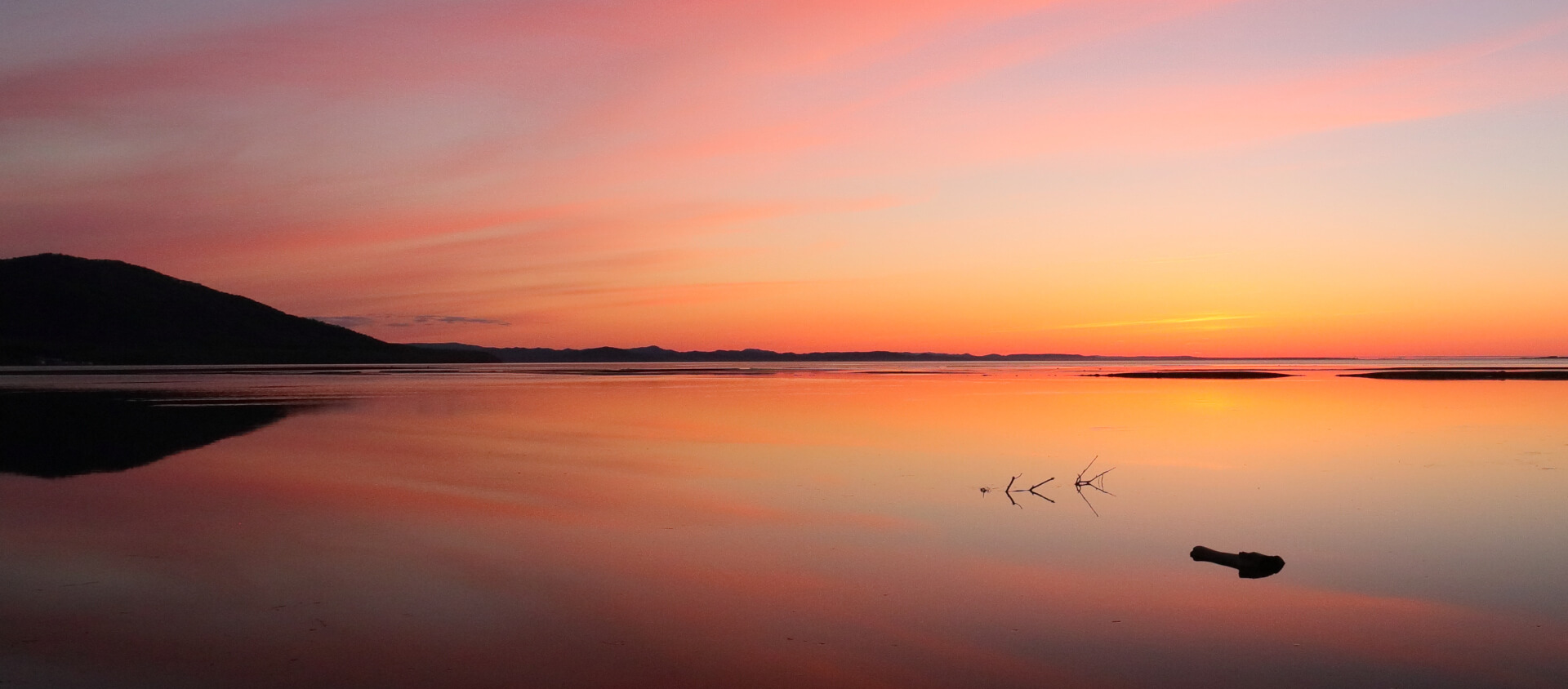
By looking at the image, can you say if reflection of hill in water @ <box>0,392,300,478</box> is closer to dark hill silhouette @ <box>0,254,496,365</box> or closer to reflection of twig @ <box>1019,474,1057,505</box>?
reflection of twig @ <box>1019,474,1057,505</box>

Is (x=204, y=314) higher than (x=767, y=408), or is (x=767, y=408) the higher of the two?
(x=204, y=314)

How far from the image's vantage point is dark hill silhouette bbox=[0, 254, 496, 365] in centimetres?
14712

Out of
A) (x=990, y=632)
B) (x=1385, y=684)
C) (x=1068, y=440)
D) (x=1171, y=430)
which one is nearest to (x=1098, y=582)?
(x=990, y=632)

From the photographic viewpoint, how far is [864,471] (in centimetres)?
1869

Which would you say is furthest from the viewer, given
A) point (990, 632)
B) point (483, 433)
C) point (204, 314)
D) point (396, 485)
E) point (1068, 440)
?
point (204, 314)

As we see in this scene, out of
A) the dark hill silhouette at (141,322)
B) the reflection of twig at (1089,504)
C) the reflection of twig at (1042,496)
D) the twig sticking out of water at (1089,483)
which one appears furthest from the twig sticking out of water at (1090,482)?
the dark hill silhouette at (141,322)

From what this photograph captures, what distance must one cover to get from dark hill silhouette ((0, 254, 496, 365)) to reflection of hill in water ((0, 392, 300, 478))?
106m

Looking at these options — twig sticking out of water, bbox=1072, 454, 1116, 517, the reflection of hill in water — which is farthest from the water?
the reflection of hill in water

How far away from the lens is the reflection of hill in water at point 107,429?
20.2m

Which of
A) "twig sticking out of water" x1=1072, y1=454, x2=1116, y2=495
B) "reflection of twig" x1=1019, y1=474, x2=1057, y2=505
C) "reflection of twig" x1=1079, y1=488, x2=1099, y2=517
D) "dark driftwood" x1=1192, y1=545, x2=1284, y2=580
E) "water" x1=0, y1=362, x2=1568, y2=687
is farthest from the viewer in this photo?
"twig sticking out of water" x1=1072, y1=454, x2=1116, y2=495

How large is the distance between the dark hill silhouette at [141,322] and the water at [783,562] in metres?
134

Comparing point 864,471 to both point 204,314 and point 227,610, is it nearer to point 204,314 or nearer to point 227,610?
point 227,610

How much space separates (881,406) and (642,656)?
2983 centimetres

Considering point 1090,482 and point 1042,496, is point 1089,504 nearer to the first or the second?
point 1042,496
